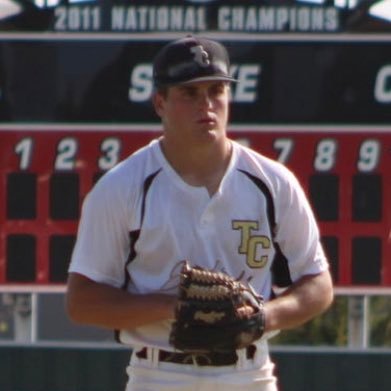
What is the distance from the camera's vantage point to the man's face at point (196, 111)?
3945 mm

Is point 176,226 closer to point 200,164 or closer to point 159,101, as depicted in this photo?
point 200,164

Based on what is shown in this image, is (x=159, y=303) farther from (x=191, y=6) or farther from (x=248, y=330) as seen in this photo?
(x=191, y=6)

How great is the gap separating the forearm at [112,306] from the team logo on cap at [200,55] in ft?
1.82

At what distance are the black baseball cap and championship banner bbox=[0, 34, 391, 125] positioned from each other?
372 centimetres

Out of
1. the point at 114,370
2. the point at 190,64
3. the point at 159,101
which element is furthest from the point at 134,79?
the point at 190,64

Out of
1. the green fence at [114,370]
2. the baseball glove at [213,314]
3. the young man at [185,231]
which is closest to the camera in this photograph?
the baseball glove at [213,314]

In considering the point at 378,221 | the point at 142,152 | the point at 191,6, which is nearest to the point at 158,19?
the point at 191,6

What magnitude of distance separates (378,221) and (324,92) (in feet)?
2.13

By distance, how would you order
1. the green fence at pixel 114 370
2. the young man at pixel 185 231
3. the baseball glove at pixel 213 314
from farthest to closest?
the green fence at pixel 114 370, the young man at pixel 185 231, the baseball glove at pixel 213 314

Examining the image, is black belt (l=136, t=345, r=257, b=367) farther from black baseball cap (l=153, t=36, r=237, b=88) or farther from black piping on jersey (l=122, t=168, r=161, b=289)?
black baseball cap (l=153, t=36, r=237, b=88)

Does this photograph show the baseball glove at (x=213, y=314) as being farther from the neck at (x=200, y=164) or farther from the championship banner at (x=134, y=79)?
the championship banner at (x=134, y=79)

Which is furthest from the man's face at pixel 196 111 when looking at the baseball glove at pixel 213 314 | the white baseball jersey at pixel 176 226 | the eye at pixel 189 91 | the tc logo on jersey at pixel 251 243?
the baseball glove at pixel 213 314


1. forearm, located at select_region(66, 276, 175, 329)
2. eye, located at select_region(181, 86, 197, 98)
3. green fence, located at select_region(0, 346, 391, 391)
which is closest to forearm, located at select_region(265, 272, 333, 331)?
forearm, located at select_region(66, 276, 175, 329)

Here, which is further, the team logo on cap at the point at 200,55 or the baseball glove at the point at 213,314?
the team logo on cap at the point at 200,55
